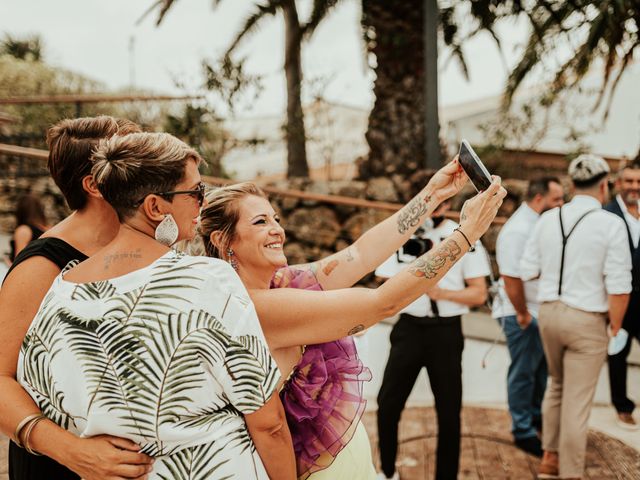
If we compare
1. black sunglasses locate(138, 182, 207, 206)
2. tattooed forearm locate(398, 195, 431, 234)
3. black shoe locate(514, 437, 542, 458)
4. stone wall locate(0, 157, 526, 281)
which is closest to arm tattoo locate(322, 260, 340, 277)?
tattooed forearm locate(398, 195, 431, 234)

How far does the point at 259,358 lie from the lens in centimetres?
150

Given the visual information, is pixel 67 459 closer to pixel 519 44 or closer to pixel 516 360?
pixel 516 360

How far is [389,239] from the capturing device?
235 centimetres

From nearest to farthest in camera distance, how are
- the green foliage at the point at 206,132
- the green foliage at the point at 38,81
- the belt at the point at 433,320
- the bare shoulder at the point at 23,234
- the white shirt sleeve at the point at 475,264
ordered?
the belt at the point at 433,320
the white shirt sleeve at the point at 475,264
the bare shoulder at the point at 23,234
the green foliage at the point at 206,132
the green foliage at the point at 38,81

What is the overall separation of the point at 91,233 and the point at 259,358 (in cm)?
75

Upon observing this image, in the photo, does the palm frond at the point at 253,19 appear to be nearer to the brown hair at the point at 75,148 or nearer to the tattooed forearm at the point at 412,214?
the tattooed forearm at the point at 412,214

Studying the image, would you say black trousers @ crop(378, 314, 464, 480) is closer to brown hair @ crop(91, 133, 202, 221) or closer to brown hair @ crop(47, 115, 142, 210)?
brown hair @ crop(47, 115, 142, 210)

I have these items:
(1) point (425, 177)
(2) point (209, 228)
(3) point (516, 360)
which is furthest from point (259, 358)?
(3) point (516, 360)

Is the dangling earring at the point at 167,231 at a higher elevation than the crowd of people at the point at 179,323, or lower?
higher

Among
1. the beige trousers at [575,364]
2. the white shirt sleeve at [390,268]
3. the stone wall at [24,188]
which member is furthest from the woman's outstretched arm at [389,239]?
the stone wall at [24,188]

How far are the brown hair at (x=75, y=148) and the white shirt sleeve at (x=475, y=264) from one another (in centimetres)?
234

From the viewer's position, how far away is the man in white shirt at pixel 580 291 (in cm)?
354

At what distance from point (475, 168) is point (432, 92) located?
460 cm

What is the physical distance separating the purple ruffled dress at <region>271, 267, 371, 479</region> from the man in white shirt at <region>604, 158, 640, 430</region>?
9.04 feet
